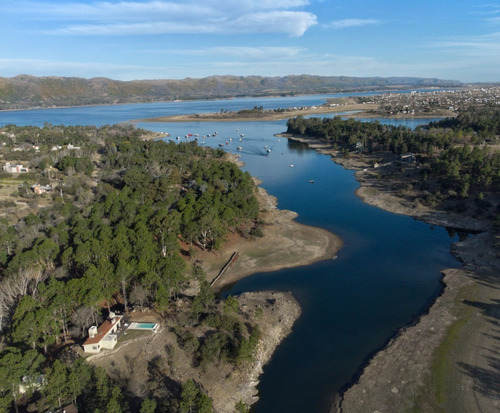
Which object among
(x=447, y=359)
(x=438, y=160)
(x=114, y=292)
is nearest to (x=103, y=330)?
(x=114, y=292)

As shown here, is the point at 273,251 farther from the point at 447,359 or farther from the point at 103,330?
the point at 103,330

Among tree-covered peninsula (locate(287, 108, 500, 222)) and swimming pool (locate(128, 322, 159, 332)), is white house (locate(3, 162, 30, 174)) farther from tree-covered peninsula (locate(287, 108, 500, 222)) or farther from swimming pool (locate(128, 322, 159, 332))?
tree-covered peninsula (locate(287, 108, 500, 222))

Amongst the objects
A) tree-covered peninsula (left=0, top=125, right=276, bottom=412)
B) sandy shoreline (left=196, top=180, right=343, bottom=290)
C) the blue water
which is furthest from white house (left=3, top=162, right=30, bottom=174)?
the blue water

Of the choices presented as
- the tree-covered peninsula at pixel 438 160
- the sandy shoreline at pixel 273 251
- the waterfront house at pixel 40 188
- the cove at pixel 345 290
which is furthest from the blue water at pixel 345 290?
the waterfront house at pixel 40 188

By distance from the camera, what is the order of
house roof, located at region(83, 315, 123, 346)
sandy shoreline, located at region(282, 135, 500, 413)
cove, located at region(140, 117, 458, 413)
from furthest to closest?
cove, located at region(140, 117, 458, 413)
house roof, located at region(83, 315, 123, 346)
sandy shoreline, located at region(282, 135, 500, 413)

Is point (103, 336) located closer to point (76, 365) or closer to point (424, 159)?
point (76, 365)

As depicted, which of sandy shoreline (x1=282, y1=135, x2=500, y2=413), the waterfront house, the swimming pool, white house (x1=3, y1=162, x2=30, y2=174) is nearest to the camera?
sandy shoreline (x1=282, y1=135, x2=500, y2=413)

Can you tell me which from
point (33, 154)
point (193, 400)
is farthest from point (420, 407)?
point (33, 154)

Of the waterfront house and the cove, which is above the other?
the waterfront house
